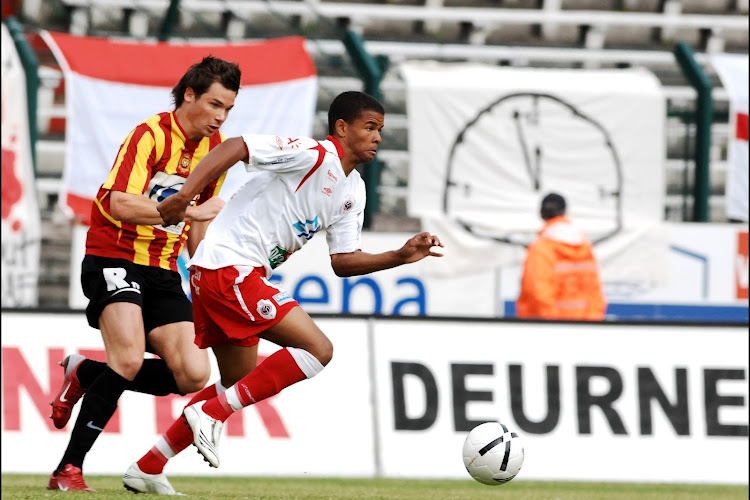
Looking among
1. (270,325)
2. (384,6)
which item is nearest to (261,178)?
(270,325)

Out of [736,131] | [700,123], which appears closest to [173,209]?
[700,123]

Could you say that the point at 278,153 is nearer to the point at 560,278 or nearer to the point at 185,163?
the point at 185,163

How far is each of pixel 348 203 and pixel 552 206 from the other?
5360mm

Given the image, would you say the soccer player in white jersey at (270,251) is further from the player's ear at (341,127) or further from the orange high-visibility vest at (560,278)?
the orange high-visibility vest at (560,278)

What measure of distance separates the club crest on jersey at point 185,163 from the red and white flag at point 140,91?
6063mm

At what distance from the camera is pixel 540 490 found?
8938 mm

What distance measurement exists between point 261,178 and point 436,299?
295 inches

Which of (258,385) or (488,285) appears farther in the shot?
(488,285)

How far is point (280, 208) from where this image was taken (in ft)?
20.3

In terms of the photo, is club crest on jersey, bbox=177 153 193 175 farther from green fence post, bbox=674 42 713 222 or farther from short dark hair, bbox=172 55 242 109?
green fence post, bbox=674 42 713 222

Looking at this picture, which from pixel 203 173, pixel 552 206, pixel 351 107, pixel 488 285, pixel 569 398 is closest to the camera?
pixel 203 173

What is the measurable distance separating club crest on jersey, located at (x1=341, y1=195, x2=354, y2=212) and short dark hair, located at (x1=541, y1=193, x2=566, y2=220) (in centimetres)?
530

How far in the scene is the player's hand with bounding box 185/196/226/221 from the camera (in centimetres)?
610

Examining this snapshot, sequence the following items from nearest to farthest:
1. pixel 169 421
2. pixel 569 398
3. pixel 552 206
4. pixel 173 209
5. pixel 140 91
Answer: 1. pixel 173 209
2. pixel 169 421
3. pixel 569 398
4. pixel 552 206
5. pixel 140 91
